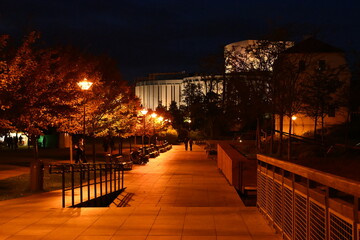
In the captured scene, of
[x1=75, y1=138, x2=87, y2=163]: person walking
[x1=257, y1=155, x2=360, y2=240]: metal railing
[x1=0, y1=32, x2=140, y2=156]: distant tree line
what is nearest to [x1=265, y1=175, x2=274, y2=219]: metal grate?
[x1=257, y1=155, x2=360, y2=240]: metal railing

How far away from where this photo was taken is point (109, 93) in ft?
118

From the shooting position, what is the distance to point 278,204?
819cm

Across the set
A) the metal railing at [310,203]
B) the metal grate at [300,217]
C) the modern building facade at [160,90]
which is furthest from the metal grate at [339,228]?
the modern building facade at [160,90]

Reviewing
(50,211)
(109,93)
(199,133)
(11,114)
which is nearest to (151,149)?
(109,93)

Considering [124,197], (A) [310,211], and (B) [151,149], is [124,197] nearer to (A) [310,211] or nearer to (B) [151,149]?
(A) [310,211]

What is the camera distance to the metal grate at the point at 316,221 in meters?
5.27

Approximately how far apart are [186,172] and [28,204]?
1348 cm

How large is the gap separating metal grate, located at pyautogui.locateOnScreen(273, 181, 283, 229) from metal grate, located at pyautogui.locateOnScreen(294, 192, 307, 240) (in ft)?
3.89

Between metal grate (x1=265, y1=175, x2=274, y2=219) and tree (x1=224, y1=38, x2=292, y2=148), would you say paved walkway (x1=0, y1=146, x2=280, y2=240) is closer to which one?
metal grate (x1=265, y1=175, x2=274, y2=219)

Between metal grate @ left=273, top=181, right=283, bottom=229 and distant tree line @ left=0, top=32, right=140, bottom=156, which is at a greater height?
distant tree line @ left=0, top=32, right=140, bottom=156

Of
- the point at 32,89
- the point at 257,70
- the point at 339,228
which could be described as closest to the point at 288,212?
the point at 339,228

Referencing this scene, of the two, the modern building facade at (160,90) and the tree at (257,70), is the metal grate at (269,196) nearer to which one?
the tree at (257,70)

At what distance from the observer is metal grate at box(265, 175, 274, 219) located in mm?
8795

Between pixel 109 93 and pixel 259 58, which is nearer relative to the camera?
pixel 259 58
